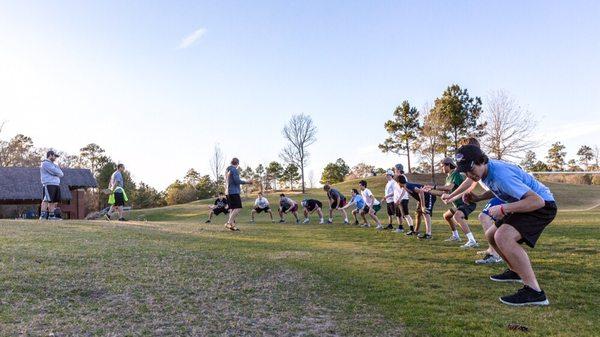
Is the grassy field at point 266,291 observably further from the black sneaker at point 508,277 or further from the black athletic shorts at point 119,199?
the black athletic shorts at point 119,199

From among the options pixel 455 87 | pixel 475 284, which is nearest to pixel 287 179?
pixel 455 87

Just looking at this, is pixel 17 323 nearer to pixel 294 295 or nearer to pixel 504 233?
pixel 294 295

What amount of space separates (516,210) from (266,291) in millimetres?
2897

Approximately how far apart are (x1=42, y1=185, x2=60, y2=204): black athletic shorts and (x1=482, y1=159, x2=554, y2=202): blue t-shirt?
12.2 metres

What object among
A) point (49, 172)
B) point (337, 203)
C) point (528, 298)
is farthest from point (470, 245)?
point (49, 172)

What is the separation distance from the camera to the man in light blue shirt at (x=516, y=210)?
4500 millimetres

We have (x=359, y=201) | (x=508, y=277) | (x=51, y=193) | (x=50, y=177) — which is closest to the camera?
(x=508, y=277)

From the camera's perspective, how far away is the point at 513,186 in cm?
458

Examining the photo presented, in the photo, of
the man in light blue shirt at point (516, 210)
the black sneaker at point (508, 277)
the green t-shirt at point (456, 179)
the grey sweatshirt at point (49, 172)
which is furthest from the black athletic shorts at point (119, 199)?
the man in light blue shirt at point (516, 210)

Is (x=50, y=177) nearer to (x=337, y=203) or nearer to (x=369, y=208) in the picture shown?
(x=369, y=208)

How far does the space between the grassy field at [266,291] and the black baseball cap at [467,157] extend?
1.46m

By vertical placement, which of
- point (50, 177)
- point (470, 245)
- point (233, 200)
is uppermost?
point (50, 177)

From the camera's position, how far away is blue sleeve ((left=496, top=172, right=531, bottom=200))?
179 inches

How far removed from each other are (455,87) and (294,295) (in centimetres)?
5724
